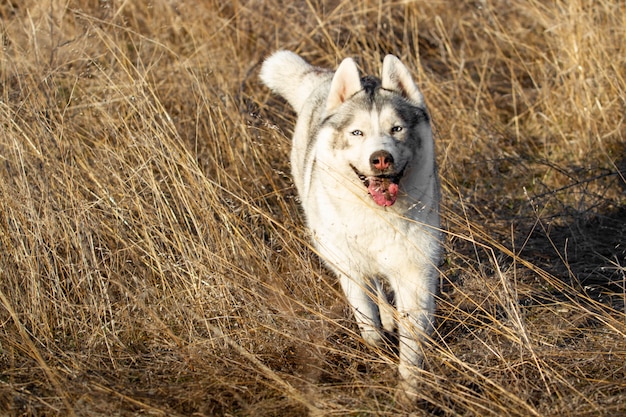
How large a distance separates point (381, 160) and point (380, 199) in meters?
0.23

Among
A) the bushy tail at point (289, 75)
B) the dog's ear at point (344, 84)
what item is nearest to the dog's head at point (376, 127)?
the dog's ear at point (344, 84)

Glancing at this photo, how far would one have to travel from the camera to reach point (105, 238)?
12.9 ft

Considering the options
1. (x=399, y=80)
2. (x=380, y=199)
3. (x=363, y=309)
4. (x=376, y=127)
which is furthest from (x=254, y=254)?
(x=399, y=80)

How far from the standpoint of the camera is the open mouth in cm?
341

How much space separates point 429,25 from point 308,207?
12.1ft

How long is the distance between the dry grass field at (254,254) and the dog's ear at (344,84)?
0.41 meters

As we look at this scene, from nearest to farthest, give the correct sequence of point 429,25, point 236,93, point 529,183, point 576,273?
1. point 576,273
2. point 529,183
3. point 236,93
4. point 429,25

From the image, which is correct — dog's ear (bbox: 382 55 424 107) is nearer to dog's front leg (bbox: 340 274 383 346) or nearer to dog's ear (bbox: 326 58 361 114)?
dog's ear (bbox: 326 58 361 114)

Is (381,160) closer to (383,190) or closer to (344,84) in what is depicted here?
(383,190)

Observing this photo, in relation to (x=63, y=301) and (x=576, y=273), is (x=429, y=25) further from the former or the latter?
(x=63, y=301)

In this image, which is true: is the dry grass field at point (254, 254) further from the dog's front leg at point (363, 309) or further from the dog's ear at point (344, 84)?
the dog's ear at point (344, 84)

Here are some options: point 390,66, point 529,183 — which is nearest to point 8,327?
point 390,66

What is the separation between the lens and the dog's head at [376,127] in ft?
11.1

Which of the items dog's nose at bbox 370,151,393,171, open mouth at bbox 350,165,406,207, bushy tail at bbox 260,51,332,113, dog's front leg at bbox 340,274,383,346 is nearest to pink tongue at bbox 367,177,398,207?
open mouth at bbox 350,165,406,207
